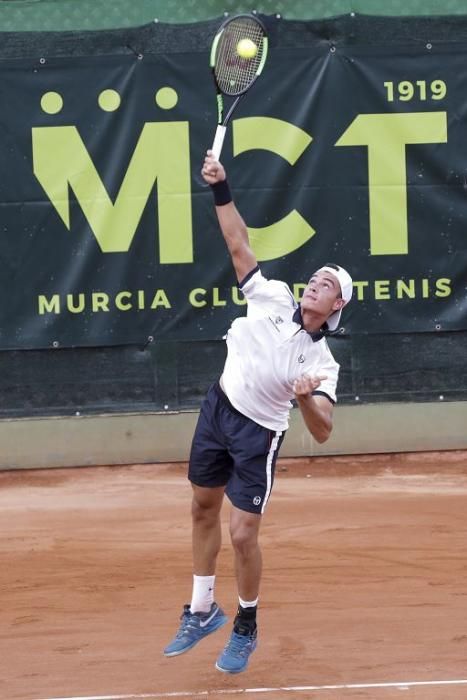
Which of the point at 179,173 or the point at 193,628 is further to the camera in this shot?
the point at 179,173

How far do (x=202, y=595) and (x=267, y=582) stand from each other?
1.16 m

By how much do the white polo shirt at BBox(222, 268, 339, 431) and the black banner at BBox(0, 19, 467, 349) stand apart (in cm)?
353

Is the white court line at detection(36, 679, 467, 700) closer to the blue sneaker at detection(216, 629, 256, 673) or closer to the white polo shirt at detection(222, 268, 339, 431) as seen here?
the blue sneaker at detection(216, 629, 256, 673)

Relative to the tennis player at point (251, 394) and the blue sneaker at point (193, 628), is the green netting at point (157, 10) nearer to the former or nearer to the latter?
the tennis player at point (251, 394)

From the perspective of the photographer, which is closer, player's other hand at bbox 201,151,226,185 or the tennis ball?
player's other hand at bbox 201,151,226,185

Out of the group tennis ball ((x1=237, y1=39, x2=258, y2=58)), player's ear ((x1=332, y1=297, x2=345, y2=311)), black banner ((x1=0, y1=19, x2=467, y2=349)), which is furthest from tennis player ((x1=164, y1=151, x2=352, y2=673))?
black banner ((x1=0, y1=19, x2=467, y2=349))

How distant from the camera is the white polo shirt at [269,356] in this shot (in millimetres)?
5277

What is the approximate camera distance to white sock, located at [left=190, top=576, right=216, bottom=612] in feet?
18.0

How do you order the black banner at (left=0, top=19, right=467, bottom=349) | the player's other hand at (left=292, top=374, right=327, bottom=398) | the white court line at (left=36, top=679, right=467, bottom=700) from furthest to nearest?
the black banner at (left=0, top=19, right=467, bottom=349) < the white court line at (left=36, top=679, right=467, bottom=700) < the player's other hand at (left=292, top=374, right=327, bottom=398)

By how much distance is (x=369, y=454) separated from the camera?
9.03 m

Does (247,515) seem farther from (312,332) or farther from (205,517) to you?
(312,332)

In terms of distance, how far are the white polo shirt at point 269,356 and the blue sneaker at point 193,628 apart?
2.88 ft

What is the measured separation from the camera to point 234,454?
17.6 feet

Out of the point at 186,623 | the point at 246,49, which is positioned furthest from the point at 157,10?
the point at 186,623
